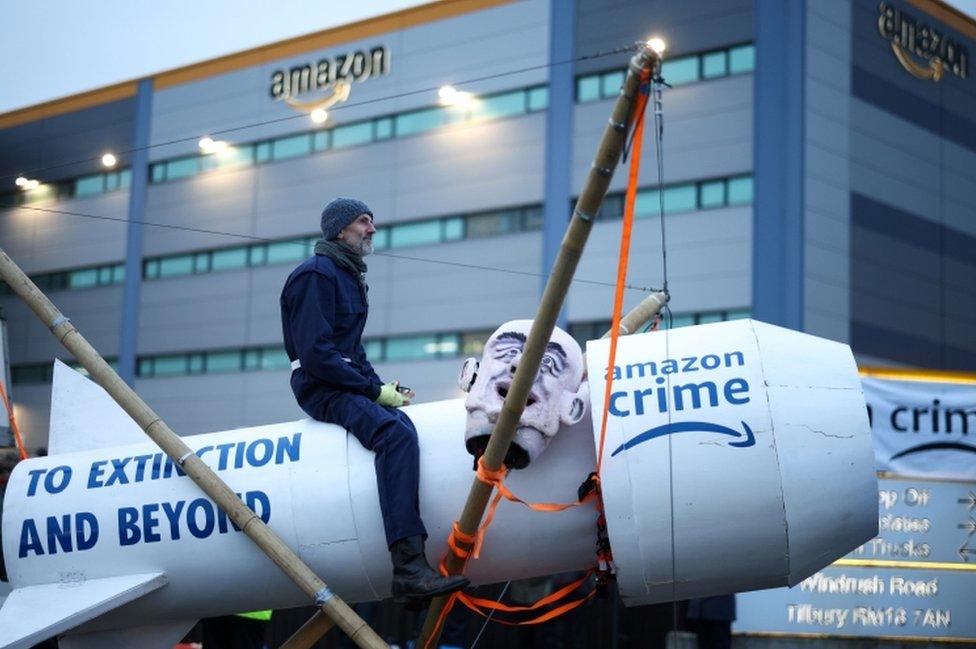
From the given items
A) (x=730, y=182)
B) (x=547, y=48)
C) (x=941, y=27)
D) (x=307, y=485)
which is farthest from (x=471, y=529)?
(x=941, y=27)

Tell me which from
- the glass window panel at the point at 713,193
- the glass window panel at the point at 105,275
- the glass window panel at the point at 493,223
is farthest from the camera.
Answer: the glass window panel at the point at 105,275

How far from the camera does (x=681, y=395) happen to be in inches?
234

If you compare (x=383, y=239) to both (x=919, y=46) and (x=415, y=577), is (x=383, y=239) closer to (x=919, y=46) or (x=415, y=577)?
(x=919, y=46)

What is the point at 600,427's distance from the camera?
5898mm

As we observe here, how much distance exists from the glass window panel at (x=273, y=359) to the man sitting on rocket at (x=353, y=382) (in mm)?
35855

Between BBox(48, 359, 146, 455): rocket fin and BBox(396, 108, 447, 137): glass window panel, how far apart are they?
108ft

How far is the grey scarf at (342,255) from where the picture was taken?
6.78 m

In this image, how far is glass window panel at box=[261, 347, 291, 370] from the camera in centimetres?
4247

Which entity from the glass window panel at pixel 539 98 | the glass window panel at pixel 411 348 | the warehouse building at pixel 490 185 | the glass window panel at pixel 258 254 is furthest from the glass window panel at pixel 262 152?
the glass window panel at pixel 539 98

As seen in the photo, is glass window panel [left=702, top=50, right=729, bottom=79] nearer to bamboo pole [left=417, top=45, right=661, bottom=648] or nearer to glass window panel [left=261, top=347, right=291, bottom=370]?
glass window panel [left=261, top=347, right=291, bottom=370]

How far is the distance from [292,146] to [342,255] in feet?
122

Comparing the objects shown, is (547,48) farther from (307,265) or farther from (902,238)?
(307,265)

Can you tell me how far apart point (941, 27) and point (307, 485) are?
1479 inches

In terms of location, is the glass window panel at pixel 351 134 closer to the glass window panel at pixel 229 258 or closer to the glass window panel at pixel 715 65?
the glass window panel at pixel 229 258
